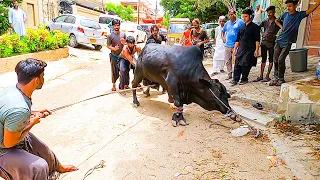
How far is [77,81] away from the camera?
8.06 meters

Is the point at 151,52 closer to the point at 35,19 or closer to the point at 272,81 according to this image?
the point at 272,81

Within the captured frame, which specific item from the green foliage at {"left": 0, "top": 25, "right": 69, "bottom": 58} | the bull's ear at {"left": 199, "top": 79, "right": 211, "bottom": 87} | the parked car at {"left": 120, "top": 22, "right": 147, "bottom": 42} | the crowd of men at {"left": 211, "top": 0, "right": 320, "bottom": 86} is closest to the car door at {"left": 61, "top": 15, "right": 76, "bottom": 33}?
the green foliage at {"left": 0, "top": 25, "right": 69, "bottom": 58}

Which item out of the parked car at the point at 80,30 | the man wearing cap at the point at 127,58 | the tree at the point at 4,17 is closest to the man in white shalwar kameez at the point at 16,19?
the tree at the point at 4,17

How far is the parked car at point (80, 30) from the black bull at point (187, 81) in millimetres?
8672

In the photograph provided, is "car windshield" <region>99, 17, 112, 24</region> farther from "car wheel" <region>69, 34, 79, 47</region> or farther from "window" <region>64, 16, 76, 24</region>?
"car wheel" <region>69, 34, 79, 47</region>

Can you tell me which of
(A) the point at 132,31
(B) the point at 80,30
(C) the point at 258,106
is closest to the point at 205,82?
(C) the point at 258,106

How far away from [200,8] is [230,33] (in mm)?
13889

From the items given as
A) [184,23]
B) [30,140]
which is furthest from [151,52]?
[184,23]

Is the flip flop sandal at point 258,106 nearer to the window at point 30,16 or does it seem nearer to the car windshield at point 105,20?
the car windshield at point 105,20

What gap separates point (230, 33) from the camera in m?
7.02

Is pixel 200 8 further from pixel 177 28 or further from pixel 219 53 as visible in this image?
pixel 219 53

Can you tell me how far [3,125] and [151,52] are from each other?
3.40 metres

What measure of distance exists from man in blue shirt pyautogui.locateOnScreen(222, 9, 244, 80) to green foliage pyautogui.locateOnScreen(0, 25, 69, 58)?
590 centimetres

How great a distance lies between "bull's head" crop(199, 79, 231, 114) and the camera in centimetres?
441
